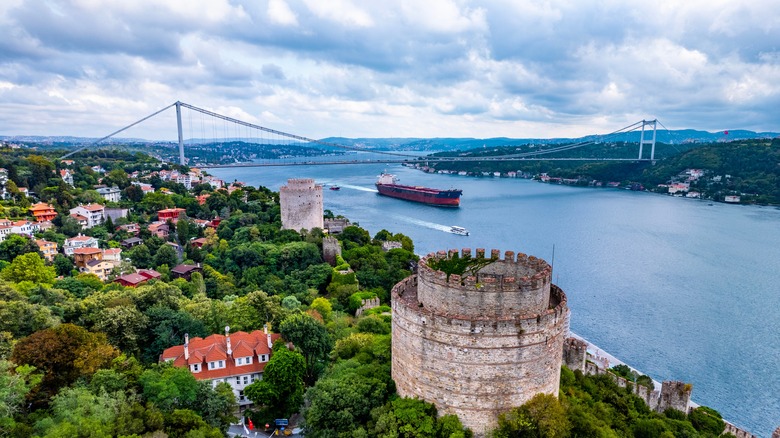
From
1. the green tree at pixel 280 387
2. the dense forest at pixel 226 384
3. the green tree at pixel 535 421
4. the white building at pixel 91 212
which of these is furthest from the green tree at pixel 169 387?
the white building at pixel 91 212

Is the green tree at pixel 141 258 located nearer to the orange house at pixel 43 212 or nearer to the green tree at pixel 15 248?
→ the green tree at pixel 15 248

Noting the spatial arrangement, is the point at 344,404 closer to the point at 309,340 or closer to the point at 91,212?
the point at 309,340

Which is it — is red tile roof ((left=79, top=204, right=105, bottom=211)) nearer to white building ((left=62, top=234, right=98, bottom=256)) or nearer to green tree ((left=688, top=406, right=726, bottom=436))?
white building ((left=62, top=234, right=98, bottom=256))

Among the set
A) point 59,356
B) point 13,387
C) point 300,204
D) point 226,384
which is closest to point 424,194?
point 300,204

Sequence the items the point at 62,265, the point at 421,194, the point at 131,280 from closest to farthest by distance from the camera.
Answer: the point at 131,280
the point at 62,265
the point at 421,194

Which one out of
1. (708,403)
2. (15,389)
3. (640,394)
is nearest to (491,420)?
(640,394)

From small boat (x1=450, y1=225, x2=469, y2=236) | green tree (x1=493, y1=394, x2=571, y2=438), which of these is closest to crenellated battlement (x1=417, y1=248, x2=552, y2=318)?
green tree (x1=493, y1=394, x2=571, y2=438)

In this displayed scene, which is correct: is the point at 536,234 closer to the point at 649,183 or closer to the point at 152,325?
the point at 152,325
